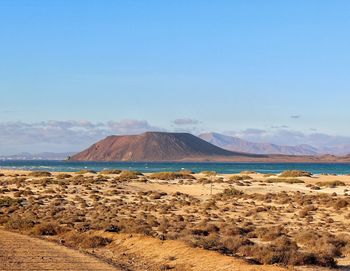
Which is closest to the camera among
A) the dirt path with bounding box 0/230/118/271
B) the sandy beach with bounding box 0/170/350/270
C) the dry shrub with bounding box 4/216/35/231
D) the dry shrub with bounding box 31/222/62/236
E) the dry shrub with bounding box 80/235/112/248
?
the dirt path with bounding box 0/230/118/271

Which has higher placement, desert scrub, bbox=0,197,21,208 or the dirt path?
desert scrub, bbox=0,197,21,208

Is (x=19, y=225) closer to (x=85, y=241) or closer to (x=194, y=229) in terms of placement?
(x=85, y=241)

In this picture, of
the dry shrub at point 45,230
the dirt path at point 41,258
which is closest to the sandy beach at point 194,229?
the dry shrub at point 45,230

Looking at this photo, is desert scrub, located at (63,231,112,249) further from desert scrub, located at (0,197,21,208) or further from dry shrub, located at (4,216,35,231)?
desert scrub, located at (0,197,21,208)

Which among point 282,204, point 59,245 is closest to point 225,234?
point 59,245

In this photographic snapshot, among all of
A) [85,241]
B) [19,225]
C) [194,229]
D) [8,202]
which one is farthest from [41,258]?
[8,202]

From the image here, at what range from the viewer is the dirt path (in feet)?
51.0

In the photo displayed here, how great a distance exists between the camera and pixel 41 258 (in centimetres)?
1705

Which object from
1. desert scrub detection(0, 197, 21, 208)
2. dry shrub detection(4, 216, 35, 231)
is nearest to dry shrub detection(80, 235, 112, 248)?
dry shrub detection(4, 216, 35, 231)

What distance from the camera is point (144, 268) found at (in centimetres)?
1623

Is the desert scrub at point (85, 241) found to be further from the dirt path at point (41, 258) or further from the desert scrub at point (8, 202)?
the desert scrub at point (8, 202)

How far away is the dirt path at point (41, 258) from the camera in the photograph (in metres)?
15.6

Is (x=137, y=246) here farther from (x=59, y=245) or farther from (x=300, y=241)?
(x=300, y=241)

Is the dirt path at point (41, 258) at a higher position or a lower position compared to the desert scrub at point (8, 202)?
lower
